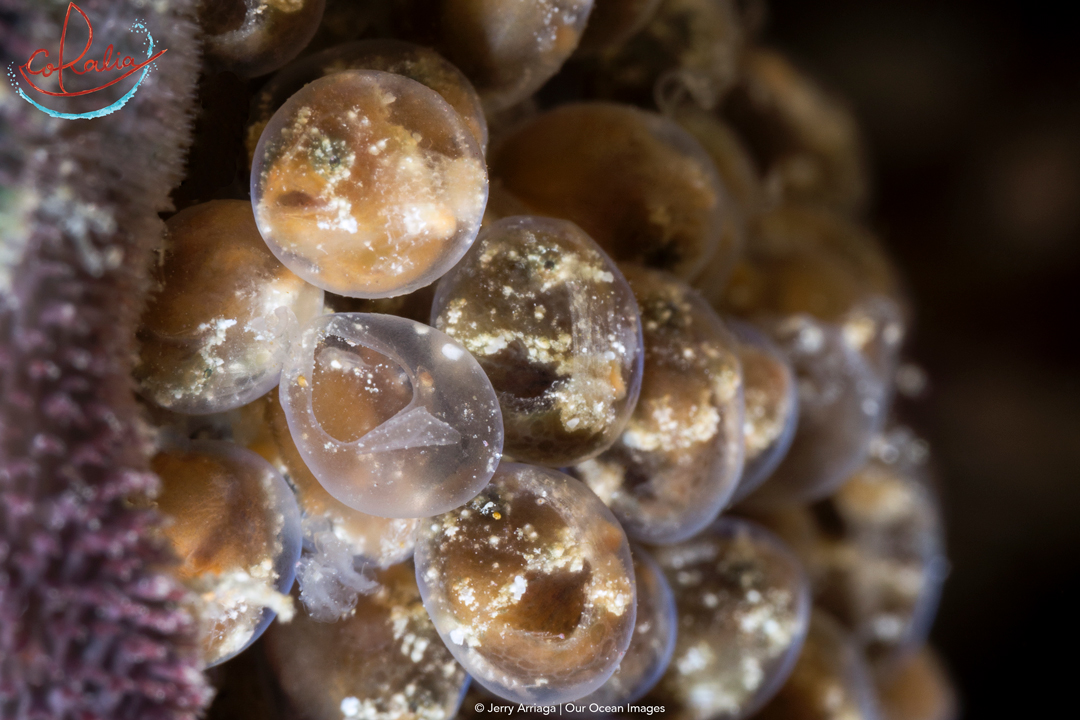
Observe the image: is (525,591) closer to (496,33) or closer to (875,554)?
(496,33)

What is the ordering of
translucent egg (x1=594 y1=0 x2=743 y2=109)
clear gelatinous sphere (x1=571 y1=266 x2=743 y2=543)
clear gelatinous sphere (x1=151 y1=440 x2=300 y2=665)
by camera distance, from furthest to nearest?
translucent egg (x1=594 y1=0 x2=743 y2=109) → clear gelatinous sphere (x1=571 y1=266 x2=743 y2=543) → clear gelatinous sphere (x1=151 y1=440 x2=300 y2=665)

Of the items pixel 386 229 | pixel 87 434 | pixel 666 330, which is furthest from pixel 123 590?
pixel 666 330

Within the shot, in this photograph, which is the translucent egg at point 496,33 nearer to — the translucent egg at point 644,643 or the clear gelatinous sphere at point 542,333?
the clear gelatinous sphere at point 542,333

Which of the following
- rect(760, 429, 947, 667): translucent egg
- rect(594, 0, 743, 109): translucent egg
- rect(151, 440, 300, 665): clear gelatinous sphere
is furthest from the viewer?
rect(760, 429, 947, 667): translucent egg

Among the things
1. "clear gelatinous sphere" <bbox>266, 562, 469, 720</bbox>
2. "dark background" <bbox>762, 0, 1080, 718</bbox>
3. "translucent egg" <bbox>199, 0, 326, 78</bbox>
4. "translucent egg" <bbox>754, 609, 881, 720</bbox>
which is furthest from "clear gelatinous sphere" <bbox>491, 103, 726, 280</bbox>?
"dark background" <bbox>762, 0, 1080, 718</bbox>

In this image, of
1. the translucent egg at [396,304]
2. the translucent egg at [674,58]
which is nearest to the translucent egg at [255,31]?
the translucent egg at [396,304]

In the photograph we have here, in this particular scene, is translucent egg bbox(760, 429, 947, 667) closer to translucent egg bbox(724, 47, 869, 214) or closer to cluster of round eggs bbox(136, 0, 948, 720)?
cluster of round eggs bbox(136, 0, 948, 720)

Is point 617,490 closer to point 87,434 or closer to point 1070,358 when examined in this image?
point 87,434
